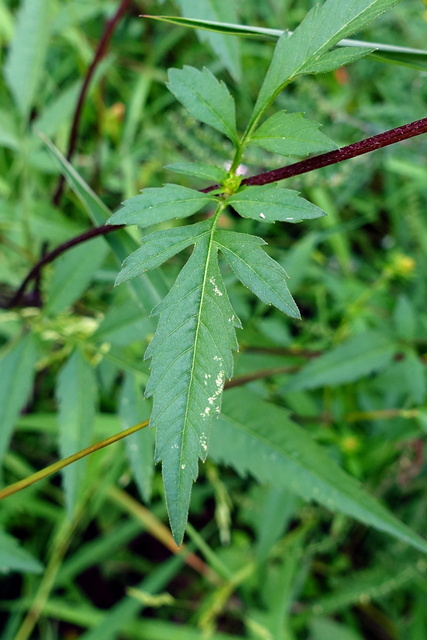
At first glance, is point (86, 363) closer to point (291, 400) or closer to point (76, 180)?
point (76, 180)

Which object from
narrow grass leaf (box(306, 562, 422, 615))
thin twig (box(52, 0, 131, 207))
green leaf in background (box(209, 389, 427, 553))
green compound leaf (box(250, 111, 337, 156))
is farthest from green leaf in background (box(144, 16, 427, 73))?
narrow grass leaf (box(306, 562, 422, 615))

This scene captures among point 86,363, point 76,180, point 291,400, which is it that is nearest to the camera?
point 76,180

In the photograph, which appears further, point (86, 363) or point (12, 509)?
point (12, 509)

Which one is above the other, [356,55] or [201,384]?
[356,55]

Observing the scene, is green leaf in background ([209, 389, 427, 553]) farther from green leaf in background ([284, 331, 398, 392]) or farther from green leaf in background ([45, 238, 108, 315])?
green leaf in background ([45, 238, 108, 315])

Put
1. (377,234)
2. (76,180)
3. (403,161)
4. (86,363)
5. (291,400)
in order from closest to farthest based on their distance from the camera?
(76,180), (86,363), (291,400), (403,161), (377,234)

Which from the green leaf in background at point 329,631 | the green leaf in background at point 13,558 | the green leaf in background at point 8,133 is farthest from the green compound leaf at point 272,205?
the green leaf in background at point 329,631

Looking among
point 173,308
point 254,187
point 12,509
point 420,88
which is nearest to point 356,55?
point 254,187

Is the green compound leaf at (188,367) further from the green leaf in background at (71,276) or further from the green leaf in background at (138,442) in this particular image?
the green leaf in background at (71,276)
